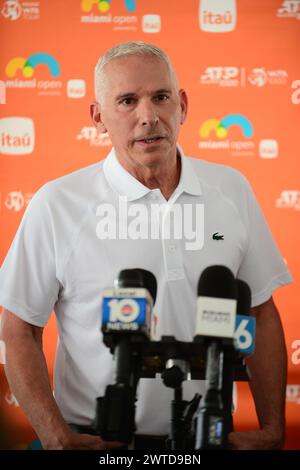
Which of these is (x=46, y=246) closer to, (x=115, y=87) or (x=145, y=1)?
(x=115, y=87)

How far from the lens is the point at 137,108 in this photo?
1878mm

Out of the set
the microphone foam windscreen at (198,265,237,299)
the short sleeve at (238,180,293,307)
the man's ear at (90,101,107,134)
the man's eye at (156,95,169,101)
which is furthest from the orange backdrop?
the microphone foam windscreen at (198,265,237,299)

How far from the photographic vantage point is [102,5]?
4156mm

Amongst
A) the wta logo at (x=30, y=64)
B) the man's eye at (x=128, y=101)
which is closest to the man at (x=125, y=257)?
the man's eye at (x=128, y=101)

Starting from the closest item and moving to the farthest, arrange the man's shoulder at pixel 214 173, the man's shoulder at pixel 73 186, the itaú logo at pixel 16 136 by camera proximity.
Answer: the man's shoulder at pixel 73 186 < the man's shoulder at pixel 214 173 < the itaú logo at pixel 16 136

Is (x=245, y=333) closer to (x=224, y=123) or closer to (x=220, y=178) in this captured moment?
(x=220, y=178)

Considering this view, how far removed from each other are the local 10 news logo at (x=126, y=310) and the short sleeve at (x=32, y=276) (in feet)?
2.15

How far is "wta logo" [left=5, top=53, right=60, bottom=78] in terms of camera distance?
4121mm

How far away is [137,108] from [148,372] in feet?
2.62

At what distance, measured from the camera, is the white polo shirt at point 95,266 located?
1.83 meters

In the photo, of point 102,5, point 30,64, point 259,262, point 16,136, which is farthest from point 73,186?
point 102,5

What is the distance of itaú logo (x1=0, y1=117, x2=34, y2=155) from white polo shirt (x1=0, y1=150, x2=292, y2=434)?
221 cm

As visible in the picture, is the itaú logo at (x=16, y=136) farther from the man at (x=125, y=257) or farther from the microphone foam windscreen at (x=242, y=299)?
the microphone foam windscreen at (x=242, y=299)
